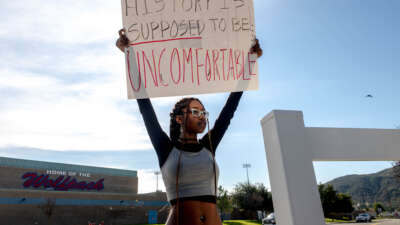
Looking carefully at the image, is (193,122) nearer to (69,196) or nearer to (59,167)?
(69,196)

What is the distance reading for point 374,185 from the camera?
604 feet

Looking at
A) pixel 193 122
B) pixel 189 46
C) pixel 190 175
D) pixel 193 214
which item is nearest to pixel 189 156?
pixel 190 175

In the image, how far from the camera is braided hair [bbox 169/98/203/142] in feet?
7.02

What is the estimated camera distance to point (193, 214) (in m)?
1.79

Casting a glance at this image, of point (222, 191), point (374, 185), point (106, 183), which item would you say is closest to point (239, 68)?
point (222, 191)

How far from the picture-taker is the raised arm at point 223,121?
85.7 inches

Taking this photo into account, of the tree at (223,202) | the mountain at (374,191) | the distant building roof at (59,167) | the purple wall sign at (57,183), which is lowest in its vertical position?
the mountain at (374,191)

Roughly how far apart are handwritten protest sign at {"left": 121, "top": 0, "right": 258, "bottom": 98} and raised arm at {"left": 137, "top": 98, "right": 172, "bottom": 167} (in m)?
0.14

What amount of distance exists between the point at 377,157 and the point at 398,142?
619mm

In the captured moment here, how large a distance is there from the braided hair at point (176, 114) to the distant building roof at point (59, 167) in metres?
39.6

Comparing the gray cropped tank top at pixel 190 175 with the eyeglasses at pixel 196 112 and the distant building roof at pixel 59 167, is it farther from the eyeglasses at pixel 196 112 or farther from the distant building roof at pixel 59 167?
the distant building roof at pixel 59 167

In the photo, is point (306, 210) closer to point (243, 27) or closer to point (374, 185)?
point (243, 27)

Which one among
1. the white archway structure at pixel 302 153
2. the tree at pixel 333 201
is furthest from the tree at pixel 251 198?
the white archway structure at pixel 302 153

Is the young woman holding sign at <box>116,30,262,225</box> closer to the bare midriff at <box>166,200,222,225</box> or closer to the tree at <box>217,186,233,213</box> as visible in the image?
the bare midriff at <box>166,200,222,225</box>
